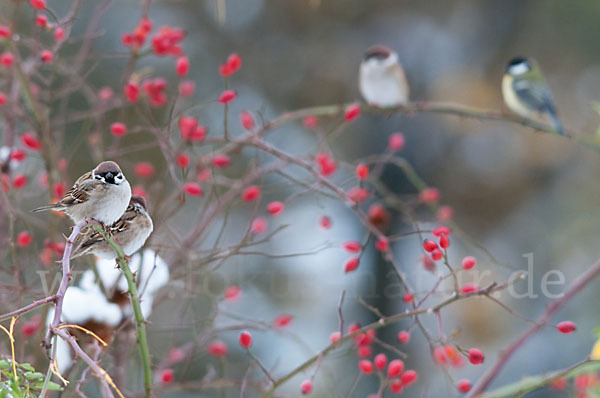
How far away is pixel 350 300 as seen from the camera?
4746 mm

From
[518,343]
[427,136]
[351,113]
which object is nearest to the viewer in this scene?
[518,343]

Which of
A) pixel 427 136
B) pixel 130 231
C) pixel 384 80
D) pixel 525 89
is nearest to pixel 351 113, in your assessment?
pixel 130 231

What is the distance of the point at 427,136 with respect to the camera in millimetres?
4957

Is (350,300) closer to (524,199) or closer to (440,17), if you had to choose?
(524,199)

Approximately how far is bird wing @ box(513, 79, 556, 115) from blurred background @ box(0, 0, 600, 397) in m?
1.35

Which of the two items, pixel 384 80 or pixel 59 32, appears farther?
pixel 384 80

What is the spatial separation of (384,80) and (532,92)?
0.72m

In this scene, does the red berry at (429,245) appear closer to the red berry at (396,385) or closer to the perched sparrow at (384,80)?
the red berry at (396,385)

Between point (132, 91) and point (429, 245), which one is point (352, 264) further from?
point (132, 91)

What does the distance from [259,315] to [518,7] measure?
2986mm

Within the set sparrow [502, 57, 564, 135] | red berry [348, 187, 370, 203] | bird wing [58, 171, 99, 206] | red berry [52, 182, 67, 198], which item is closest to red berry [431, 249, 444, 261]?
red berry [348, 187, 370, 203]

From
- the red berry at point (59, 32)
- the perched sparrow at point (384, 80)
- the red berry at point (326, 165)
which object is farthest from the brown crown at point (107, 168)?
the perched sparrow at point (384, 80)

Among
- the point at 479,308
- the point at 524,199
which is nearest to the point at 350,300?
the point at 479,308

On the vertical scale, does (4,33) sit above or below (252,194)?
above
